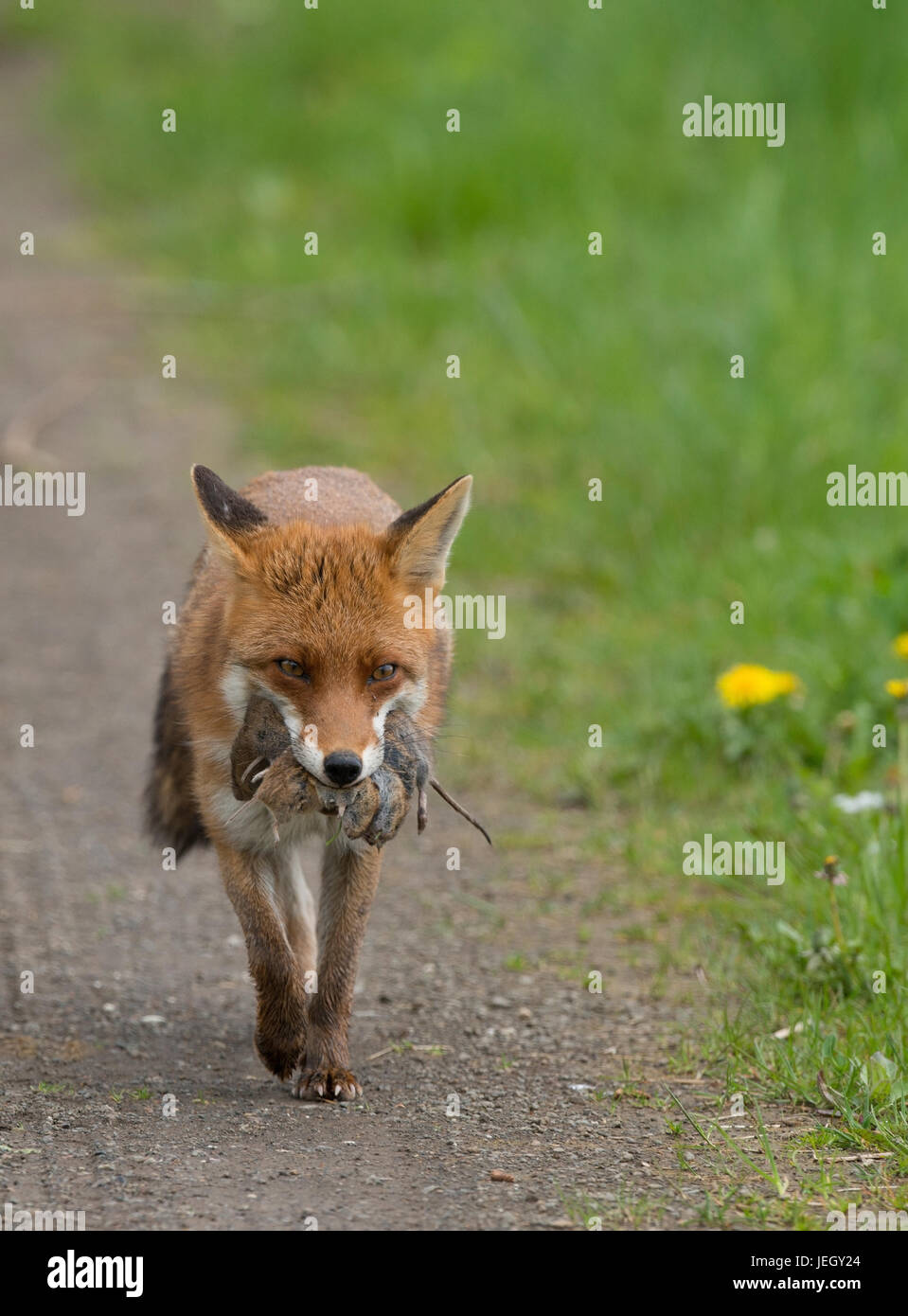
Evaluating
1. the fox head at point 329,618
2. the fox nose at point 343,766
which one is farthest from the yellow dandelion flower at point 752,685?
the fox nose at point 343,766

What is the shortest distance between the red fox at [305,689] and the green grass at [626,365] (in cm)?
115

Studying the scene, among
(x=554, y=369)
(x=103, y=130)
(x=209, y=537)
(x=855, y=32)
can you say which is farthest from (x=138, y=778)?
(x=103, y=130)

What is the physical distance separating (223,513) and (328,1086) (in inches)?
60.4

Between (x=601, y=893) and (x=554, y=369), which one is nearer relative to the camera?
(x=601, y=893)

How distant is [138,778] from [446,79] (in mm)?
8360

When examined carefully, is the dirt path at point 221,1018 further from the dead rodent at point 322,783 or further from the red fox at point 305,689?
the dead rodent at point 322,783

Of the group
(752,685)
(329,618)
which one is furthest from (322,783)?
(752,685)

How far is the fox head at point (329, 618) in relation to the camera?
3.92 meters

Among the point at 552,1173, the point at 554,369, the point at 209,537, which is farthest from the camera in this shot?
the point at 554,369

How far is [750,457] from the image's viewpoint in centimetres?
835

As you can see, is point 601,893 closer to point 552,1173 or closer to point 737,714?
point 737,714

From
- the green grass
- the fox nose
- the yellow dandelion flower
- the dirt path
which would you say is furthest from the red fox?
the yellow dandelion flower

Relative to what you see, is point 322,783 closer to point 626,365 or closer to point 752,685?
point 752,685

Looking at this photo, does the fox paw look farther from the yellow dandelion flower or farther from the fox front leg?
the yellow dandelion flower
